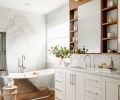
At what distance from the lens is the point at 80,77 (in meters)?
3.54

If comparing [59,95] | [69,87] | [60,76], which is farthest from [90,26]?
[59,95]

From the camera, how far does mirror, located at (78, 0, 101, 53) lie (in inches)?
150

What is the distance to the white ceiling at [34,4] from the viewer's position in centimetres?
509

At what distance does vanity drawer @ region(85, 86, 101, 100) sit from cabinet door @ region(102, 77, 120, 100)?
121 millimetres

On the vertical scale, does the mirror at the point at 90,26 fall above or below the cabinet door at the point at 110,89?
above

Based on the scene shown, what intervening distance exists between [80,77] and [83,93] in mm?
330

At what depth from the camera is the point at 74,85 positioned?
12.2 feet

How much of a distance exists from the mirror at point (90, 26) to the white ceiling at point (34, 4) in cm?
116

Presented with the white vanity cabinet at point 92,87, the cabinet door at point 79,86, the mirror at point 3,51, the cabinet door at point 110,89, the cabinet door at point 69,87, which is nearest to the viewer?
the cabinet door at point 110,89

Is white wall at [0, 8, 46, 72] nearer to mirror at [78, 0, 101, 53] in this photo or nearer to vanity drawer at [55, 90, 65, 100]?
vanity drawer at [55, 90, 65, 100]

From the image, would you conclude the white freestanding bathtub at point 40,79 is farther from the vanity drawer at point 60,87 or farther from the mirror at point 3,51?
the vanity drawer at point 60,87

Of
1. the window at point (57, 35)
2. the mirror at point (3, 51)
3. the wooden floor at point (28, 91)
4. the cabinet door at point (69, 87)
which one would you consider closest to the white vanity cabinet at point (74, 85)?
the cabinet door at point (69, 87)

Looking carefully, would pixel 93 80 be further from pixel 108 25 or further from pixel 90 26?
pixel 90 26

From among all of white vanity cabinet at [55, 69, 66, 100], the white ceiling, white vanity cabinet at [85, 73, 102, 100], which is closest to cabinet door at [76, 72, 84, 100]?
white vanity cabinet at [85, 73, 102, 100]
